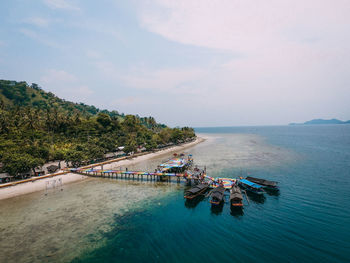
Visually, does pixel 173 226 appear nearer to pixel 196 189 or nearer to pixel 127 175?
pixel 196 189

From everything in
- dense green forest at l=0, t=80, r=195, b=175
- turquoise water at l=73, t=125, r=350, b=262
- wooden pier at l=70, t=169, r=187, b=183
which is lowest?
turquoise water at l=73, t=125, r=350, b=262

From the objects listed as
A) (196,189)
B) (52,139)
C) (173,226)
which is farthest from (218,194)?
(52,139)

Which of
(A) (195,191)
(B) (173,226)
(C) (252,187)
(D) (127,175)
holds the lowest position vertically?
(B) (173,226)

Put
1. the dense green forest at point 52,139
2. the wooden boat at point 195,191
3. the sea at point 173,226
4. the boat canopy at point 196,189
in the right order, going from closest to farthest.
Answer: the sea at point 173,226
the wooden boat at point 195,191
the boat canopy at point 196,189
the dense green forest at point 52,139

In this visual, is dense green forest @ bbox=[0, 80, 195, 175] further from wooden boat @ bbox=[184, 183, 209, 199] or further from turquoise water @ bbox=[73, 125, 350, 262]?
wooden boat @ bbox=[184, 183, 209, 199]

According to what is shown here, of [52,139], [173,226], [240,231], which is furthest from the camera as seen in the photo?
[52,139]

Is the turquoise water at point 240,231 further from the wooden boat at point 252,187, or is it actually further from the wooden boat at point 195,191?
the wooden boat at point 252,187

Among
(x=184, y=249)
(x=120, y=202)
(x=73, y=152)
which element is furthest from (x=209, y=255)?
(x=73, y=152)

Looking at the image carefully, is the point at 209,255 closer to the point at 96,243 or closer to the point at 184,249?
the point at 184,249

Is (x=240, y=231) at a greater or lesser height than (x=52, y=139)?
lesser

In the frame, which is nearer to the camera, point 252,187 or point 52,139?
point 252,187

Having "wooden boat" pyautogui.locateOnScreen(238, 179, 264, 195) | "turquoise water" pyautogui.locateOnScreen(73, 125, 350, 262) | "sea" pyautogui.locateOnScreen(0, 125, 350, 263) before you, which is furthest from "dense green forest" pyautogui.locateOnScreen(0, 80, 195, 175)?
"wooden boat" pyautogui.locateOnScreen(238, 179, 264, 195)

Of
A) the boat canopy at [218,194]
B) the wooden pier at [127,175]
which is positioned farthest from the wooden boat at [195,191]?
the wooden pier at [127,175]

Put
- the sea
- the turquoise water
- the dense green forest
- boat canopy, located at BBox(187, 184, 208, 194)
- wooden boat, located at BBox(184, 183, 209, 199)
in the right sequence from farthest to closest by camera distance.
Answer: the dense green forest < boat canopy, located at BBox(187, 184, 208, 194) < wooden boat, located at BBox(184, 183, 209, 199) < the sea < the turquoise water
